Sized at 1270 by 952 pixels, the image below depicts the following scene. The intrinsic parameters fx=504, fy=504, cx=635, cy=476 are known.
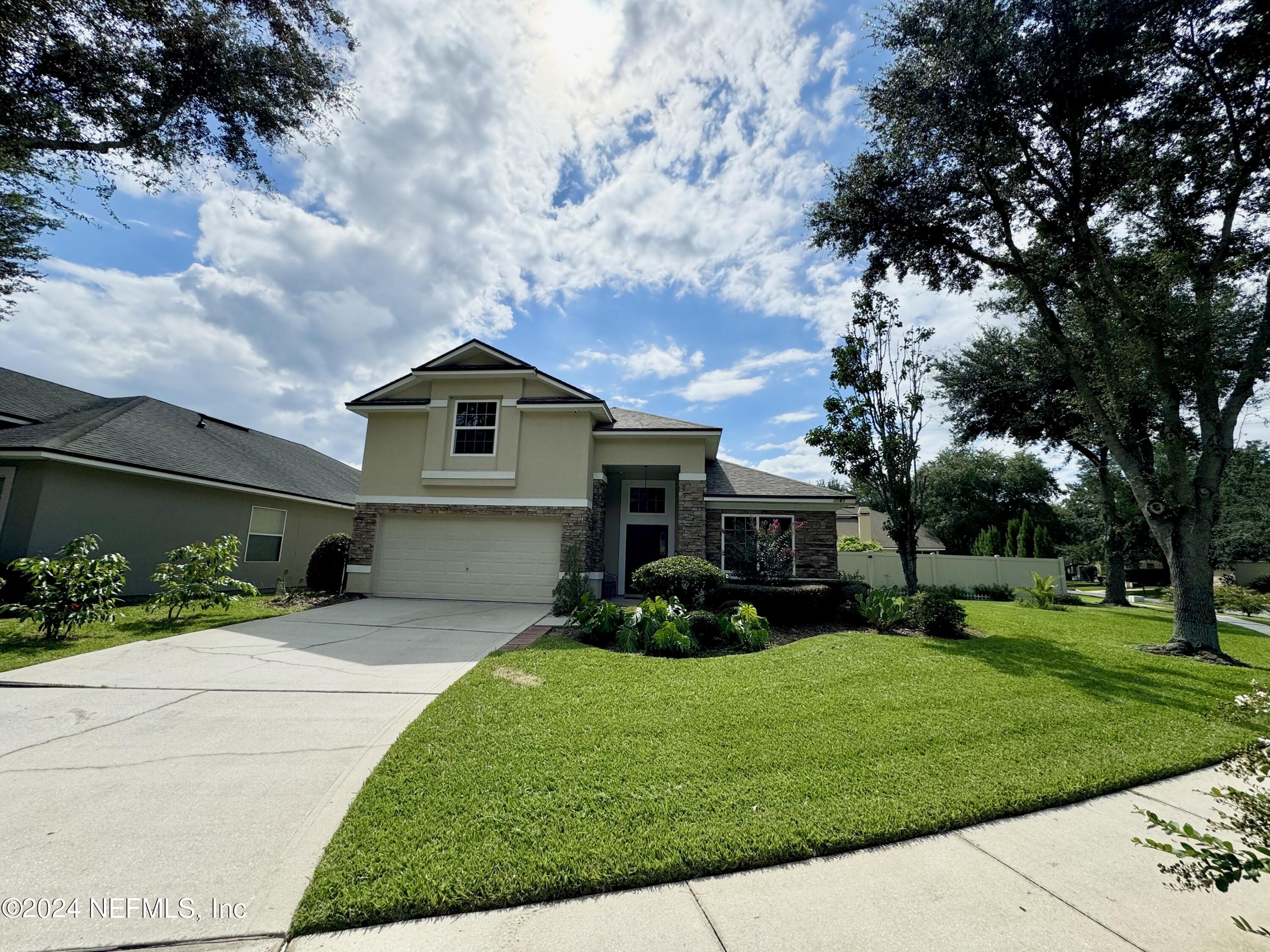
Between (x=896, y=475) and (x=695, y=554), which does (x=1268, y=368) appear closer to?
(x=896, y=475)

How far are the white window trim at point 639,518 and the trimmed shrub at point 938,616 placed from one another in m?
6.95

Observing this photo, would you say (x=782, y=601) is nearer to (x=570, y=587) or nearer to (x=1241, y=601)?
(x=570, y=587)

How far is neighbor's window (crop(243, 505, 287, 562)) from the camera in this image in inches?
591

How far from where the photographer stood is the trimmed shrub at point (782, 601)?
33.1 feet

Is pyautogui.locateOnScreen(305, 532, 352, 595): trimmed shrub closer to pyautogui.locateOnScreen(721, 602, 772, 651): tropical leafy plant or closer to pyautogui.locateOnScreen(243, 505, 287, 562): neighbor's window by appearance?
pyautogui.locateOnScreen(243, 505, 287, 562): neighbor's window

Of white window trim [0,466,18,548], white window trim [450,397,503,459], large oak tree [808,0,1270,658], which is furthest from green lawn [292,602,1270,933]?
white window trim [0,466,18,548]

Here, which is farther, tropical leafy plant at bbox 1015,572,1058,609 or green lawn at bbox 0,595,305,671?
tropical leafy plant at bbox 1015,572,1058,609

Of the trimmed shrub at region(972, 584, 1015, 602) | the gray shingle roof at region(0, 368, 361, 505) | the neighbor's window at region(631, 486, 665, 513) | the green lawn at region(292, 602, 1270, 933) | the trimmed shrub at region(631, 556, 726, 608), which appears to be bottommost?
the green lawn at region(292, 602, 1270, 933)

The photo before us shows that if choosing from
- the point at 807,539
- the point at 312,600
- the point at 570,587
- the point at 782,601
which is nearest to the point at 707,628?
the point at 782,601

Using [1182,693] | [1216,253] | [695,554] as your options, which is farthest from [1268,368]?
[695,554]

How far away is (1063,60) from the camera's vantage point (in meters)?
8.95

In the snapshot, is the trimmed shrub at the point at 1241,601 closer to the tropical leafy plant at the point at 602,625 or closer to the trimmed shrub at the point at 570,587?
the tropical leafy plant at the point at 602,625

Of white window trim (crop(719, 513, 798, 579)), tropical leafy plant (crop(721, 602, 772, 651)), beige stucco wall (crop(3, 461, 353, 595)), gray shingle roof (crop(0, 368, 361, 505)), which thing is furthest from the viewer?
white window trim (crop(719, 513, 798, 579))

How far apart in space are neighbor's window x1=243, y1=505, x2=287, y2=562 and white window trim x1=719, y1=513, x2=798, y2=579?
13767 millimetres
